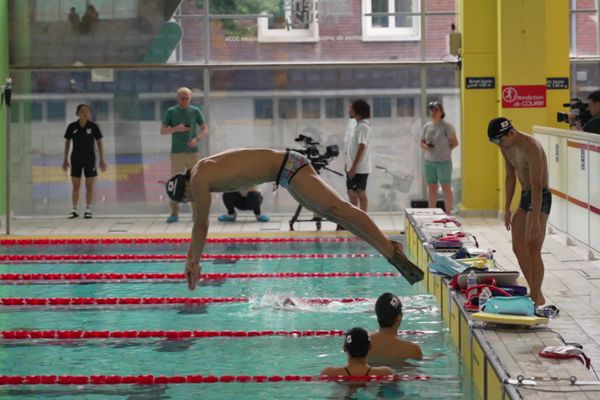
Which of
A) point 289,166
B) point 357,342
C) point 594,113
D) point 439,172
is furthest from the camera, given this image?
point 439,172

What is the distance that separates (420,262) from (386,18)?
5.85 metres

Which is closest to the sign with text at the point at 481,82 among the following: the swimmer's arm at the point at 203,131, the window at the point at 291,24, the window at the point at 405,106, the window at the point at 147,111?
the window at the point at 405,106

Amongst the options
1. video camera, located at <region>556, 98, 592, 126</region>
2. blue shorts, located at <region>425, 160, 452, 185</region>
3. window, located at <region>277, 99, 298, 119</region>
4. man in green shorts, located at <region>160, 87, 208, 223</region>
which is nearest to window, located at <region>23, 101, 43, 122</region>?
man in green shorts, located at <region>160, 87, 208, 223</region>

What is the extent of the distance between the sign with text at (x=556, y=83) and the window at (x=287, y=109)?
350 cm

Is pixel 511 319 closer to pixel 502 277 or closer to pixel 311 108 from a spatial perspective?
pixel 502 277

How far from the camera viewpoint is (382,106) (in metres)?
17.7

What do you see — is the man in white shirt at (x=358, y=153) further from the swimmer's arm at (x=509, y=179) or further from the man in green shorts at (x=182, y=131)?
the swimmer's arm at (x=509, y=179)

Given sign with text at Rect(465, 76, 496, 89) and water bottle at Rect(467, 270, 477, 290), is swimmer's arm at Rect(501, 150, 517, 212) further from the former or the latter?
sign with text at Rect(465, 76, 496, 89)

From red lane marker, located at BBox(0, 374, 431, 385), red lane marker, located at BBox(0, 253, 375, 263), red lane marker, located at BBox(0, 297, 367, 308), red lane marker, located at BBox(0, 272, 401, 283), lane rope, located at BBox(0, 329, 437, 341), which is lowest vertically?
red lane marker, located at BBox(0, 374, 431, 385)

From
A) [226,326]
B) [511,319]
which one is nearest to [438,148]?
[226,326]

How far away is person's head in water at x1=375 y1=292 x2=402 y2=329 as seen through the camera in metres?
8.03

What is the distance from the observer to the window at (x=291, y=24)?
17.5 metres

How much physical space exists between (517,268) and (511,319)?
183 inches

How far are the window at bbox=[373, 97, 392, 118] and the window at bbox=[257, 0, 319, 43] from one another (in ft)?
4.00
